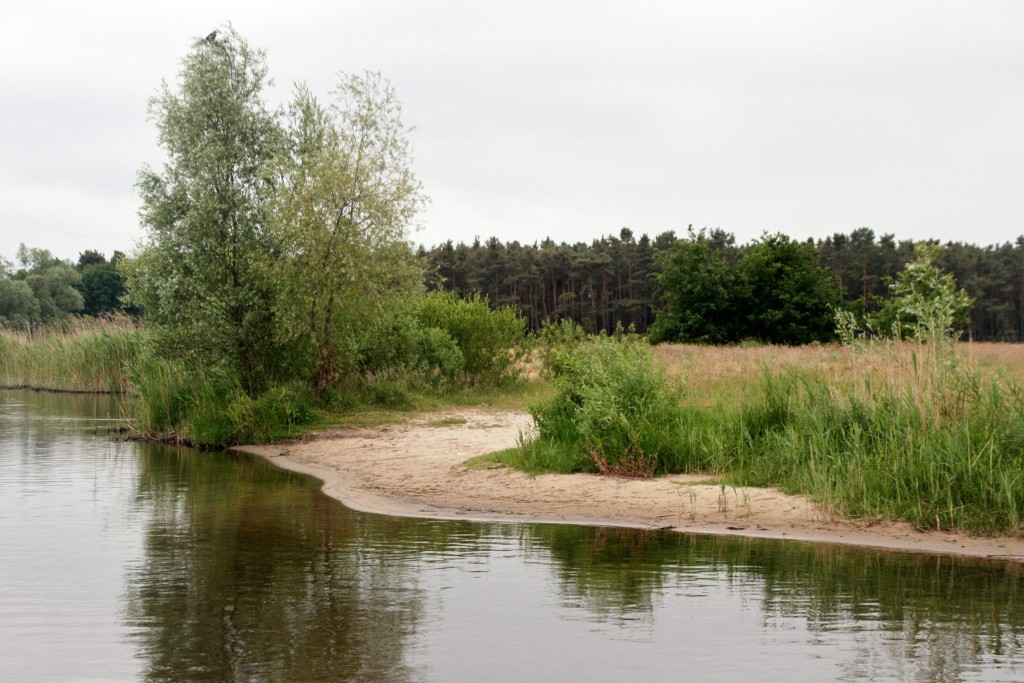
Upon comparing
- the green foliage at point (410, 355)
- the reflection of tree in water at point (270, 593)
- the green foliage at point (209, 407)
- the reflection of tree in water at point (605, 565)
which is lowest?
the reflection of tree in water at point (270, 593)

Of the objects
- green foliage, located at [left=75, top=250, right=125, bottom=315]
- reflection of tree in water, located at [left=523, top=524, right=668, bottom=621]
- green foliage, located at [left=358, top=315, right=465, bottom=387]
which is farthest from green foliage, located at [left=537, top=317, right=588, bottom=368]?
green foliage, located at [left=75, top=250, right=125, bottom=315]

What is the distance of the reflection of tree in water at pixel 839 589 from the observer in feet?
24.2

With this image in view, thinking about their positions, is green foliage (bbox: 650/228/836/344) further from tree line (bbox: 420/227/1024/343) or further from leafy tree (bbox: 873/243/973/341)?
leafy tree (bbox: 873/243/973/341)

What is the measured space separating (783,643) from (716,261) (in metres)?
60.3

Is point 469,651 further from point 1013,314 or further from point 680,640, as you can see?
point 1013,314

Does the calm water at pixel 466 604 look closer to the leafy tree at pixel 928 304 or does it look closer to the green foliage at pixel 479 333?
the leafy tree at pixel 928 304

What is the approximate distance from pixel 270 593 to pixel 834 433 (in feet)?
27.5

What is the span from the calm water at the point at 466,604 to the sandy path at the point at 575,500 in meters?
0.73

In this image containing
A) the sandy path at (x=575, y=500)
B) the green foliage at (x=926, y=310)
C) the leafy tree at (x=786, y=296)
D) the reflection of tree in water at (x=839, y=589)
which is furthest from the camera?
the leafy tree at (x=786, y=296)

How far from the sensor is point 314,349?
85.1 feet

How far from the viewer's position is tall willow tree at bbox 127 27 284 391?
25359 mm

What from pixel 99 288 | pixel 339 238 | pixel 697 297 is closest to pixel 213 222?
pixel 339 238

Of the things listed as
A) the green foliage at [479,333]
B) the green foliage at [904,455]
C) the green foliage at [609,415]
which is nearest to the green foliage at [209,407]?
the green foliage at [479,333]

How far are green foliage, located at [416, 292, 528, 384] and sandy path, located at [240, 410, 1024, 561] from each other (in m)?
10.9
